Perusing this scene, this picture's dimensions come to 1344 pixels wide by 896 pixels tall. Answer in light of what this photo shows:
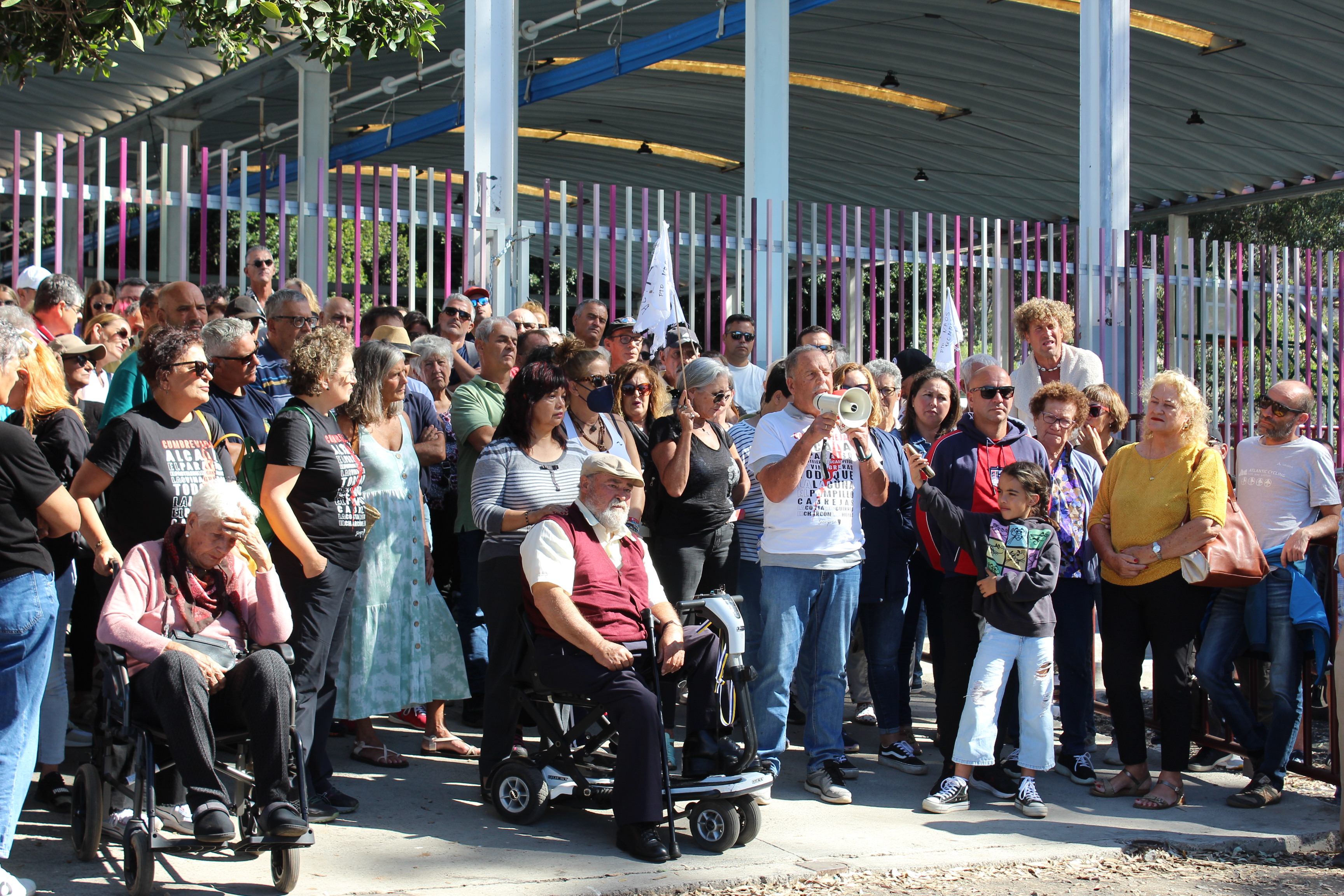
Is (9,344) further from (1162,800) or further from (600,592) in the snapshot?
(1162,800)

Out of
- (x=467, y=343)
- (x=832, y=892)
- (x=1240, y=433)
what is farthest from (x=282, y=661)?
(x=1240, y=433)

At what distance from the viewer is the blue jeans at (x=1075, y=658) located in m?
6.09

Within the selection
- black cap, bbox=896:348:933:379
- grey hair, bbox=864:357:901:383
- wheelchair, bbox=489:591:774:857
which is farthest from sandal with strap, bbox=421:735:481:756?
black cap, bbox=896:348:933:379

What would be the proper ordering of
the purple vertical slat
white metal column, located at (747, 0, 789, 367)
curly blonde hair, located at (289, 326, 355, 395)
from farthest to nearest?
white metal column, located at (747, 0, 789, 367)
the purple vertical slat
curly blonde hair, located at (289, 326, 355, 395)

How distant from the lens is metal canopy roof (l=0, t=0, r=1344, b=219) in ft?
48.1

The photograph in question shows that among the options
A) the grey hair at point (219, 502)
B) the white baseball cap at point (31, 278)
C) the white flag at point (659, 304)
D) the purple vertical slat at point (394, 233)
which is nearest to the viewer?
the grey hair at point (219, 502)

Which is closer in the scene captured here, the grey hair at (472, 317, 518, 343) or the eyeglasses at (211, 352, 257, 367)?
the eyeglasses at (211, 352, 257, 367)

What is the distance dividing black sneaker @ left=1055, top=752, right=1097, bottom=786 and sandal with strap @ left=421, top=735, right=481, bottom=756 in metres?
2.70

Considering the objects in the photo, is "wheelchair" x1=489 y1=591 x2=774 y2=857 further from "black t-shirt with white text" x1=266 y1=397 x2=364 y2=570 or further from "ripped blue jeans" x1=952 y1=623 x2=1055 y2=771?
"ripped blue jeans" x1=952 y1=623 x2=1055 y2=771

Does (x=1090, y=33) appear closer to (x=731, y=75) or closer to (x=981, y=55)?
(x=981, y=55)

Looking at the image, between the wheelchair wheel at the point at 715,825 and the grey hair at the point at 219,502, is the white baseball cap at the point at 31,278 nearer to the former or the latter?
the grey hair at the point at 219,502

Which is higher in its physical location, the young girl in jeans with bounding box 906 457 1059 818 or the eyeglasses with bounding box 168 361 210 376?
the eyeglasses with bounding box 168 361 210 376

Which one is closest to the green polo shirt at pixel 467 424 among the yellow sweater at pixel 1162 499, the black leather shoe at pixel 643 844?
the black leather shoe at pixel 643 844

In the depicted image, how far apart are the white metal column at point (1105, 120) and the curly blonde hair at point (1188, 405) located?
642 centimetres
